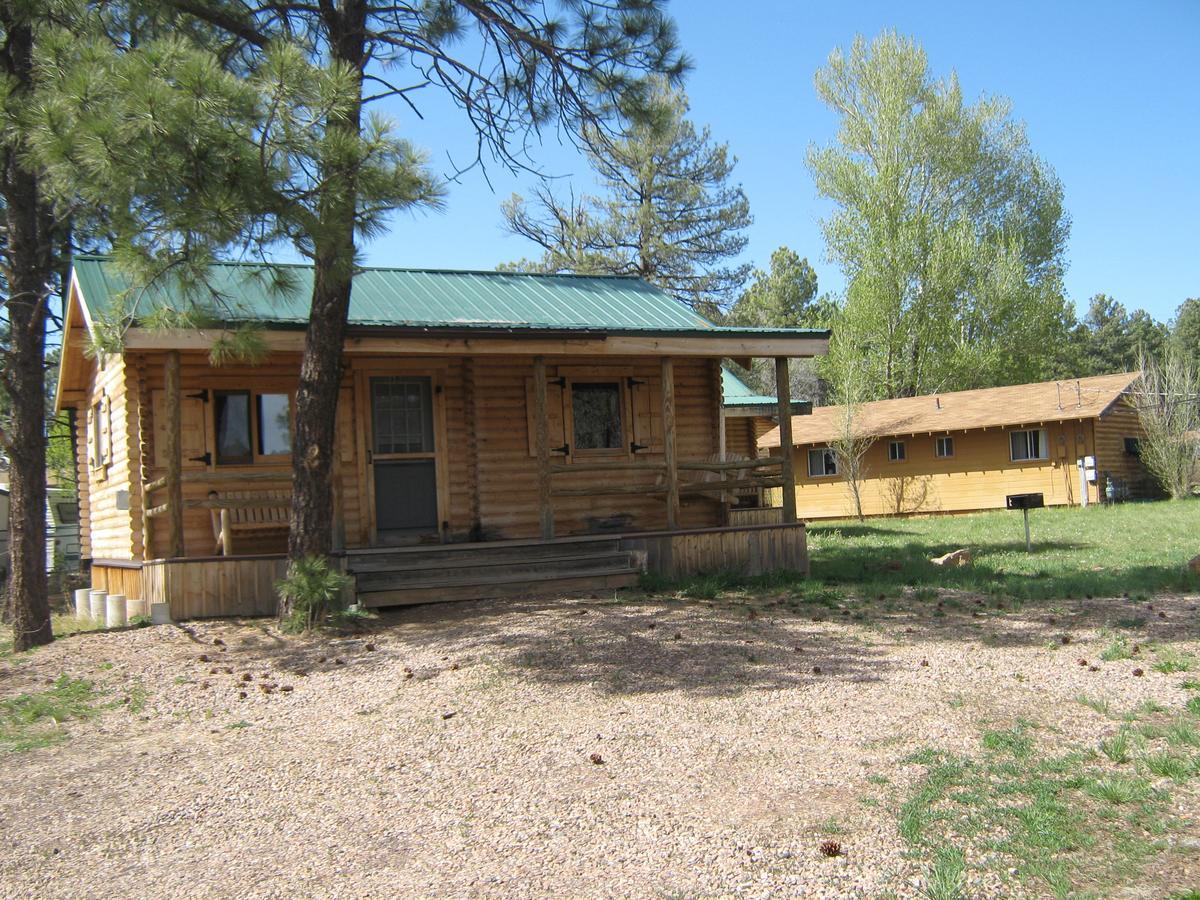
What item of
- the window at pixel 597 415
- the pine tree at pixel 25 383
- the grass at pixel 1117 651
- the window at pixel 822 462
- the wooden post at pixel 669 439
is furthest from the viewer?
the window at pixel 822 462

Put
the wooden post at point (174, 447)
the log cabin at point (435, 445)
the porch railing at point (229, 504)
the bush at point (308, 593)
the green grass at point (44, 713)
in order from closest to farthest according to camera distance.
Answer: the green grass at point (44, 713)
the bush at point (308, 593)
the wooden post at point (174, 447)
the porch railing at point (229, 504)
the log cabin at point (435, 445)

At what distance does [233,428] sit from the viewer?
11758 millimetres

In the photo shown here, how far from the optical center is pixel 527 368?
1291 cm

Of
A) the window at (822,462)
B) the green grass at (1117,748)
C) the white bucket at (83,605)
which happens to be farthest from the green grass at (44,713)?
the window at (822,462)

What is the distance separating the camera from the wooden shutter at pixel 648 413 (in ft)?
44.1

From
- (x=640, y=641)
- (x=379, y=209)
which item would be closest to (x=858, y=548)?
(x=640, y=641)

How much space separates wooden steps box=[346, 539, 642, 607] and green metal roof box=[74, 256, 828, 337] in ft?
8.13

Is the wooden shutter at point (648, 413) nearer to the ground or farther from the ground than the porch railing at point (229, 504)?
farther from the ground

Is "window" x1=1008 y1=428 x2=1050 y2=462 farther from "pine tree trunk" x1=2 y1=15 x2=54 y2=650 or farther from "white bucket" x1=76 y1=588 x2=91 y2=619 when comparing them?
"pine tree trunk" x1=2 y1=15 x2=54 y2=650

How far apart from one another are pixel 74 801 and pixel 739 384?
65.6 ft

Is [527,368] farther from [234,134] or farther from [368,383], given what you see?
[234,134]

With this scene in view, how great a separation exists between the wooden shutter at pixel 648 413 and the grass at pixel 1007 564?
2414 mm

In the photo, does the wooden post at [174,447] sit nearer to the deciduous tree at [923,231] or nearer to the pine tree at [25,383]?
the pine tree at [25,383]

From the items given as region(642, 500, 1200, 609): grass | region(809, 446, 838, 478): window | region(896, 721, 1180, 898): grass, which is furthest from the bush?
region(809, 446, 838, 478): window
